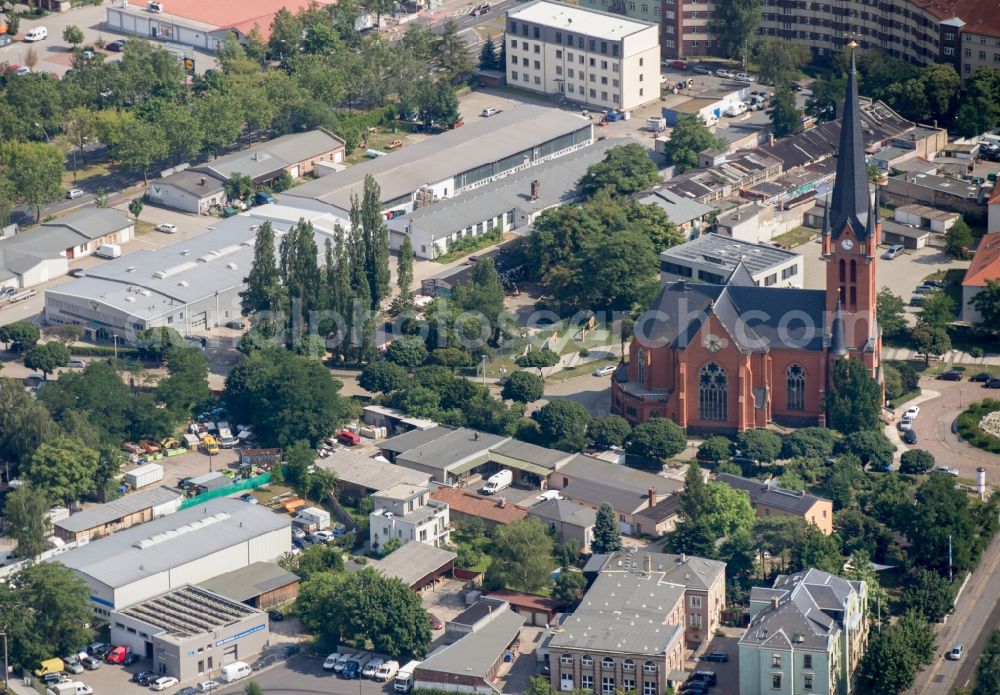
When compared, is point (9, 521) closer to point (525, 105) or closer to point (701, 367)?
point (701, 367)

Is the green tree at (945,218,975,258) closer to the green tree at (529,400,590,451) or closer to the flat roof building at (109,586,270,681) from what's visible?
the green tree at (529,400,590,451)

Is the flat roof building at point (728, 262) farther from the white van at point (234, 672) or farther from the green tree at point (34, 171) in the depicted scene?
the white van at point (234, 672)

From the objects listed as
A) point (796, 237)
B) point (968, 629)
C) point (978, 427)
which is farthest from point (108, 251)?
point (968, 629)

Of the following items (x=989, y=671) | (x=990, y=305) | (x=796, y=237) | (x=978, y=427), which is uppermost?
(x=989, y=671)

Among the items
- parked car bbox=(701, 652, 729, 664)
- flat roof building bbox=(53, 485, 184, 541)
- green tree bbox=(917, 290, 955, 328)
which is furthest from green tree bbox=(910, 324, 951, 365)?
flat roof building bbox=(53, 485, 184, 541)

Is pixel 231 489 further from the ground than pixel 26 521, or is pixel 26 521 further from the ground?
pixel 26 521

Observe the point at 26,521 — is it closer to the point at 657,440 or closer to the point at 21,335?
the point at 21,335
